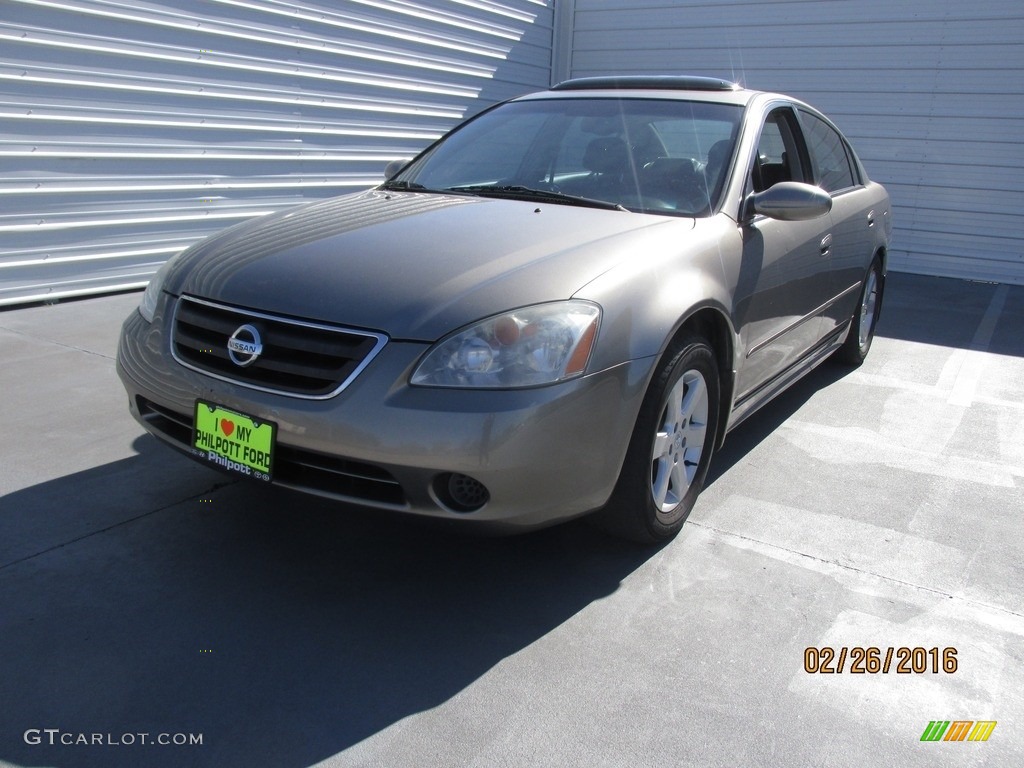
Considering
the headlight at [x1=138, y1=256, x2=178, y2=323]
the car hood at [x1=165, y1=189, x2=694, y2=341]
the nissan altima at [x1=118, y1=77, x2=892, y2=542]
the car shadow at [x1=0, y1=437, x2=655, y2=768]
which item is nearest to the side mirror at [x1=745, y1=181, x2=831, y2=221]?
the nissan altima at [x1=118, y1=77, x2=892, y2=542]

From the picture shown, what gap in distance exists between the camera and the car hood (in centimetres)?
240

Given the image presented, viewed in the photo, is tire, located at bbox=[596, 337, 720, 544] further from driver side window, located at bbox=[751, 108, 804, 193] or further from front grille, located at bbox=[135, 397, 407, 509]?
driver side window, located at bbox=[751, 108, 804, 193]

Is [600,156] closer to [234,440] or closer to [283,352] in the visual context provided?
[283,352]

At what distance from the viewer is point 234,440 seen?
248cm

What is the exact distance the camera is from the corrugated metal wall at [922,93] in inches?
356

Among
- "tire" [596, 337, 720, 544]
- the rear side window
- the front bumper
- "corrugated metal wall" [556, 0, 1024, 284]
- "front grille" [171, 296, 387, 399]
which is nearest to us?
the front bumper

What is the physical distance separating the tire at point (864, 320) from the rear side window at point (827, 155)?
1.98ft

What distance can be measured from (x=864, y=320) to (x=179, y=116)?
5.12 metres

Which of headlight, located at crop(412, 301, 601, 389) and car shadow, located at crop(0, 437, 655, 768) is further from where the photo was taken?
headlight, located at crop(412, 301, 601, 389)

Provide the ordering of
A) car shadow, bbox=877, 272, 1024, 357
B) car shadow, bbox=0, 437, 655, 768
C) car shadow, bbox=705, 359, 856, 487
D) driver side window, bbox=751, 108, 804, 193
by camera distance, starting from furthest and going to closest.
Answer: car shadow, bbox=877, 272, 1024, 357
car shadow, bbox=705, 359, 856, 487
driver side window, bbox=751, 108, 804, 193
car shadow, bbox=0, 437, 655, 768

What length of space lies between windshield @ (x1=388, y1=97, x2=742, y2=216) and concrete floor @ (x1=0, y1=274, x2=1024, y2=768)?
1211 mm

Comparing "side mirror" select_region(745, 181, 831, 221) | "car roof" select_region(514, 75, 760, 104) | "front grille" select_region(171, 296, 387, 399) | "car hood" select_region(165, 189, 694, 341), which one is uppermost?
"car roof" select_region(514, 75, 760, 104)

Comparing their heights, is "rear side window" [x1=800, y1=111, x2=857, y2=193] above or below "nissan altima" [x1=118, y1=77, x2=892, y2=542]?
above

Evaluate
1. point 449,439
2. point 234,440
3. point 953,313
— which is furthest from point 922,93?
point 234,440
